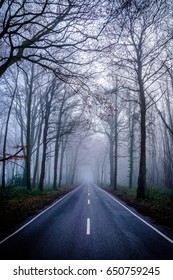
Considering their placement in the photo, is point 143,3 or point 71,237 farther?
point 143,3

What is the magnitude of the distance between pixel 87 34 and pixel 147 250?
8095 millimetres

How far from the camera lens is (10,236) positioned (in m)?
7.48

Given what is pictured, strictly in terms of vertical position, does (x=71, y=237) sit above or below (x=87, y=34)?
below

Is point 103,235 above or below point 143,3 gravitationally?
below

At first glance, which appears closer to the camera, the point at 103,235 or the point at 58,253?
the point at 58,253
